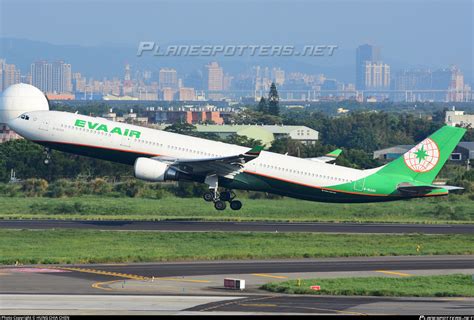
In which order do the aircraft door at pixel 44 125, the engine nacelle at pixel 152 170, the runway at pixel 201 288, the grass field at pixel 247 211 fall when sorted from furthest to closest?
the grass field at pixel 247 211 → the aircraft door at pixel 44 125 → the engine nacelle at pixel 152 170 → the runway at pixel 201 288

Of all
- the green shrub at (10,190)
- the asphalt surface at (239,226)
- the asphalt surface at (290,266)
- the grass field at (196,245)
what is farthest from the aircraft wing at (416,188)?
the green shrub at (10,190)

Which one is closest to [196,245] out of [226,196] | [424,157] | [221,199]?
[221,199]

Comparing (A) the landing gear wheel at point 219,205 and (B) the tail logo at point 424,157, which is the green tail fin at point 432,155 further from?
(A) the landing gear wheel at point 219,205

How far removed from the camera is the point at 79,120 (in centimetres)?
7312

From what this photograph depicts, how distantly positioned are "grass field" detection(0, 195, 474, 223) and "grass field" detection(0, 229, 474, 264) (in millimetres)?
13251

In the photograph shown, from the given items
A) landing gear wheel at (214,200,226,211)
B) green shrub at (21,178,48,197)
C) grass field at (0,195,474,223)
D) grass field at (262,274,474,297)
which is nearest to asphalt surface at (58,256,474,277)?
grass field at (262,274,474,297)

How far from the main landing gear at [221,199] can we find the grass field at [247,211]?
107 centimetres

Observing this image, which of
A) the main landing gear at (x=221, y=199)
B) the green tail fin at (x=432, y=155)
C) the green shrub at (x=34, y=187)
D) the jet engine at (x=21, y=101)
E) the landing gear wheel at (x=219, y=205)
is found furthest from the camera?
the jet engine at (x=21, y=101)

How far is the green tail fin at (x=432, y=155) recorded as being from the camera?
70.6 metres

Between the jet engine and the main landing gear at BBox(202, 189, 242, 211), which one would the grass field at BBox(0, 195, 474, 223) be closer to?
the main landing gear at BBox(202, 189, 242, 211)

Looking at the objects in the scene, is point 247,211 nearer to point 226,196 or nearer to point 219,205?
point 226,196

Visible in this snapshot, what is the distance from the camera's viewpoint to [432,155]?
70812mm

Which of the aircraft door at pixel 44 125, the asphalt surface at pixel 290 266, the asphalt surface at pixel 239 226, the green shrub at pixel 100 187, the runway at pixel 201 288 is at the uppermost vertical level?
the aircraft door at pixel 44 125

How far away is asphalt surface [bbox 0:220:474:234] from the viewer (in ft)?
222
